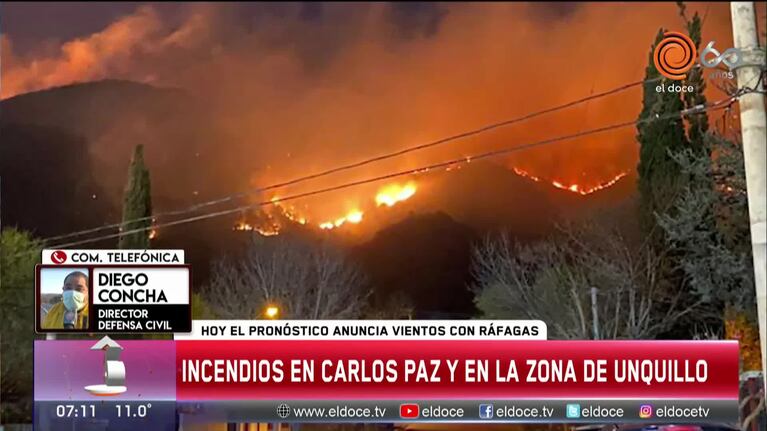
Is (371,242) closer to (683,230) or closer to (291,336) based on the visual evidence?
(683,230)

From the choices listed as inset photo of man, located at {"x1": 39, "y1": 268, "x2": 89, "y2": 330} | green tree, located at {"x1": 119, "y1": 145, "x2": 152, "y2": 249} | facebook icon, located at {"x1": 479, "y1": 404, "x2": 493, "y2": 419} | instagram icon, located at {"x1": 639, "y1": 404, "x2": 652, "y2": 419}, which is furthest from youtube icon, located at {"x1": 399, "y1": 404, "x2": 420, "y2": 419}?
green tree, located at {"x1": 119, "y1": 145, "x2": 152, "y2": 249}

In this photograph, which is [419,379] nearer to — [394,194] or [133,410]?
[133,410]

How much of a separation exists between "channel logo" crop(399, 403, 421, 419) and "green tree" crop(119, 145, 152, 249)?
21.0ft

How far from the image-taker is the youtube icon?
8.95 metres

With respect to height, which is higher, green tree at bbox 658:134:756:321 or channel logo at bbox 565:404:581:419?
green tree at bbox 658:134:756:321

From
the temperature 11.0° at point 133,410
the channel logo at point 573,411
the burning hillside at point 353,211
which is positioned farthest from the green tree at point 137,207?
the channel logo at point 573,411

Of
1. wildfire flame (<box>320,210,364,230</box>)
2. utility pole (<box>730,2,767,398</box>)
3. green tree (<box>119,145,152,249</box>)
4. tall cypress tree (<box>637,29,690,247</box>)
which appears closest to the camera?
utility pole (<box>730,2,767,398</box>)

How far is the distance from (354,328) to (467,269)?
2043 cm

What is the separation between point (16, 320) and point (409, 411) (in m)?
6.05

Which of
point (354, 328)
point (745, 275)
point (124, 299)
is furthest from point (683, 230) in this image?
point (124, 299)

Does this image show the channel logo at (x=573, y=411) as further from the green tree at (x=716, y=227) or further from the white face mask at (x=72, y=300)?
the green tree at (x=716, y=227)

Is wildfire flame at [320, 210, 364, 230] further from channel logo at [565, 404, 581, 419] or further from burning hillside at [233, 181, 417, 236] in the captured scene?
channel logo at [565, 404, 581, 419]

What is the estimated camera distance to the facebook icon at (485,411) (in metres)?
8.95

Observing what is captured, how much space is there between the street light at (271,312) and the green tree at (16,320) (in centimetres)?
628
